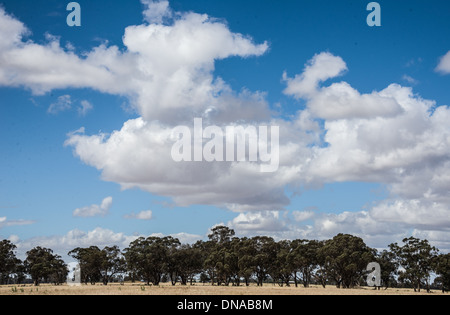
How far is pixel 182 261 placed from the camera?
11100cm

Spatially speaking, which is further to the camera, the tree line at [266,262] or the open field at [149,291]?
the tree line at [266,262]

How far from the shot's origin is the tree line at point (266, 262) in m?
103

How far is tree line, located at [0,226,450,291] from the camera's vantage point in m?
103

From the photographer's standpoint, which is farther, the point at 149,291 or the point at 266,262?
the point at 266,262

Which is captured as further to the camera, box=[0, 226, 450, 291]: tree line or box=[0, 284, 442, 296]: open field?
box=[0, 226, 450, 291]: tree line

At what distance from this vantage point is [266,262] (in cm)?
11181

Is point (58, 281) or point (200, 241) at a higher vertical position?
point (200, 241)
